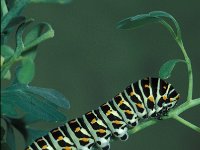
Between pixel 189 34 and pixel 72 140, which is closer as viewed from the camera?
pixel 72 140

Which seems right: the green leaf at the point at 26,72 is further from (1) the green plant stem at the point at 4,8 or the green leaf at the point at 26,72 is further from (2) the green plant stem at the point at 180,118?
(2) the green plant stem at the point at 180,118

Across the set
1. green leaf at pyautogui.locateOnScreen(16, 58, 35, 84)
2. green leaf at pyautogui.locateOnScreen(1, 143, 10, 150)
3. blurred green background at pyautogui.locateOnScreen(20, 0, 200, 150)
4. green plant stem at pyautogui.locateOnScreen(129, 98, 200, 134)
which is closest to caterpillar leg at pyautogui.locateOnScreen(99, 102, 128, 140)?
green plant stem at pyautogui.locateOnScreen(129, 98, 200, 134)

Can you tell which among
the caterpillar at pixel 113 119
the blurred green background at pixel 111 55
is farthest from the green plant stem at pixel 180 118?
the blurred green background at pixel 111 55

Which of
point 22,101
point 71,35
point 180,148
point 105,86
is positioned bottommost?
point 180,148

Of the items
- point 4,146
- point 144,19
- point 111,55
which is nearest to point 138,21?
point 144,19

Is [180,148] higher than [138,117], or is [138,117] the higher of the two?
[138,117]

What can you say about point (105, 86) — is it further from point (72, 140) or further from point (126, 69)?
point (72, 140)

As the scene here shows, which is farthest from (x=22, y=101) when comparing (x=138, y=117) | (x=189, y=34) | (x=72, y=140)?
(x=189, y=34)

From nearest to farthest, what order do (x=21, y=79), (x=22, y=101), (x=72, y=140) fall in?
(x=21, y=79), (x=22, y=101), (x=72, y=140)
